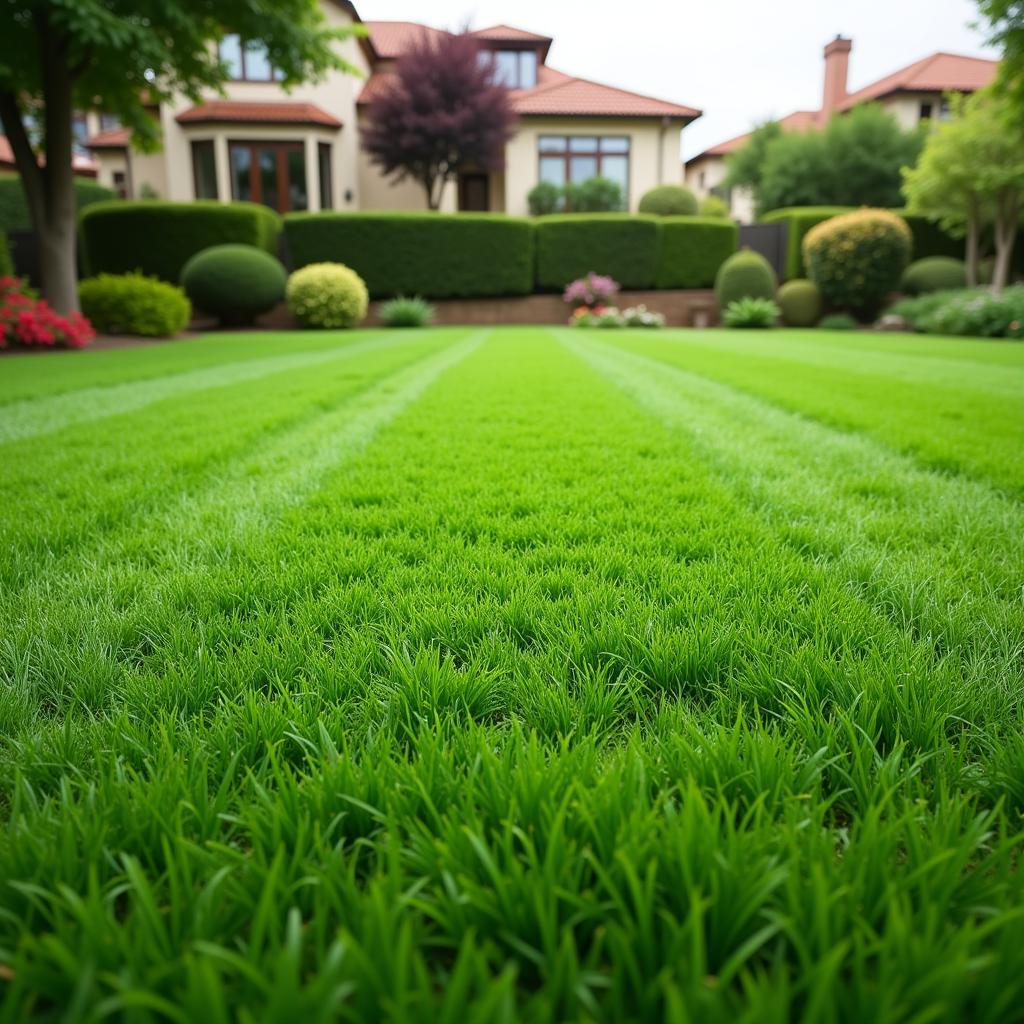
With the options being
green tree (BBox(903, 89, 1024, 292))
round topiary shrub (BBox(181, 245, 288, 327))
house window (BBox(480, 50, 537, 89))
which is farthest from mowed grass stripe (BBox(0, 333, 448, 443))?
house window (BBox(480, 50, 537, 89))

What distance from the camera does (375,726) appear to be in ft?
3.82

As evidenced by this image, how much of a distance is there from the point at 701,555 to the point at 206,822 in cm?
147

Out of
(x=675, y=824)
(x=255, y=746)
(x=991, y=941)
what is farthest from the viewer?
(x=255, y=746)

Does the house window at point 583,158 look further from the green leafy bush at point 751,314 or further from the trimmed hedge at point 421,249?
the green leafy bush at point 751,314

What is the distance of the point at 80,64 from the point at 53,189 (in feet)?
6.64

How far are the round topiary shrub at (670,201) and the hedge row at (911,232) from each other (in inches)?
132

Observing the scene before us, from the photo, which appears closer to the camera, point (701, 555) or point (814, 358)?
point (701, 555)

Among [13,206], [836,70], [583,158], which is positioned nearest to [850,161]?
[583,158]

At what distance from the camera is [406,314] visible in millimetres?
17344

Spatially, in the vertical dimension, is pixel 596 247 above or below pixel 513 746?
above

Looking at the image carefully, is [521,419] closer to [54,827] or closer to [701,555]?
[701,555]

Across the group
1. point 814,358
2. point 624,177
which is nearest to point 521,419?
point 814,358

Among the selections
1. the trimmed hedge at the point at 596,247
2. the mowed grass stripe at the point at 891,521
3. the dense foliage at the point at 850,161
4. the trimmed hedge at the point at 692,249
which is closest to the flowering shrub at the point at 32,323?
the mowed grass stripe at the point at 891,521

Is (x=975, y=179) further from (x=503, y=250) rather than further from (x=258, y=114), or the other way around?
(x=258, y=114)
